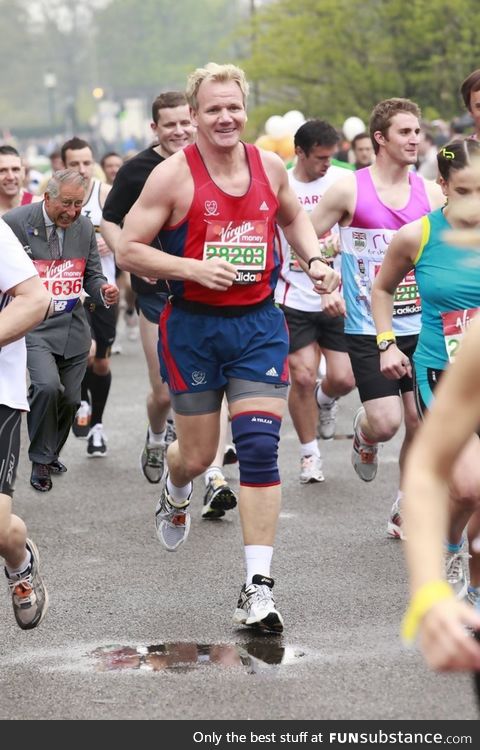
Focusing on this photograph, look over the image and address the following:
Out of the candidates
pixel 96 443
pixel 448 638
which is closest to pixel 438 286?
pixel 448 638

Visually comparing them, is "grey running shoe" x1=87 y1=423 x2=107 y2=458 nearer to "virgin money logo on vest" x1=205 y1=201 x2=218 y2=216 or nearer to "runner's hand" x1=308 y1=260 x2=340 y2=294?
"runner's hand" x1=308 y1=260 x2=340 y2=294

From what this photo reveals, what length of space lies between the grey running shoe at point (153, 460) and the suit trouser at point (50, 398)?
90 cm

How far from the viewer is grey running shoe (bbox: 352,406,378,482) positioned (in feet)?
27.2

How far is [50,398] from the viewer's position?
825 centimetres

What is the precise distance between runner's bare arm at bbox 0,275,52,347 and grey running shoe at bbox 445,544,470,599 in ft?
6.48

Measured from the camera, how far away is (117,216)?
29.1 feet

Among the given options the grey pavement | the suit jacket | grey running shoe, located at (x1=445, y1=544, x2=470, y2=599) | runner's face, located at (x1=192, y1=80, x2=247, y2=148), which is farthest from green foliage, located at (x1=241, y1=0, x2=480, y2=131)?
grey running shoe, located at (x1=445, y1=544, x2=470, y2=599)

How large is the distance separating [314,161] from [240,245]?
11.6 ft

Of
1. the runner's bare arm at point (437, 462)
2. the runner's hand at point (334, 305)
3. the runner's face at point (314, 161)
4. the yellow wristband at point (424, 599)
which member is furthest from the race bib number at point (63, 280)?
the yellow wristband at point (424, 599)

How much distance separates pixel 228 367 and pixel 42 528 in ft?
7.92

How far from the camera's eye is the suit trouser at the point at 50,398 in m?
8.26

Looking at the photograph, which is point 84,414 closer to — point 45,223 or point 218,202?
point 45,223

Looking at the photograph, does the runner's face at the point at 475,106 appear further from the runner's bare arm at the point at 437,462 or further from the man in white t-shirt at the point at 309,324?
the runner's bare arm at the point at 437,462

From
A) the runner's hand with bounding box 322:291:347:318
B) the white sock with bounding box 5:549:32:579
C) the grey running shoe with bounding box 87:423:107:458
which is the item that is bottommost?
the grey running shoe with bounding box 87:423:107:458
